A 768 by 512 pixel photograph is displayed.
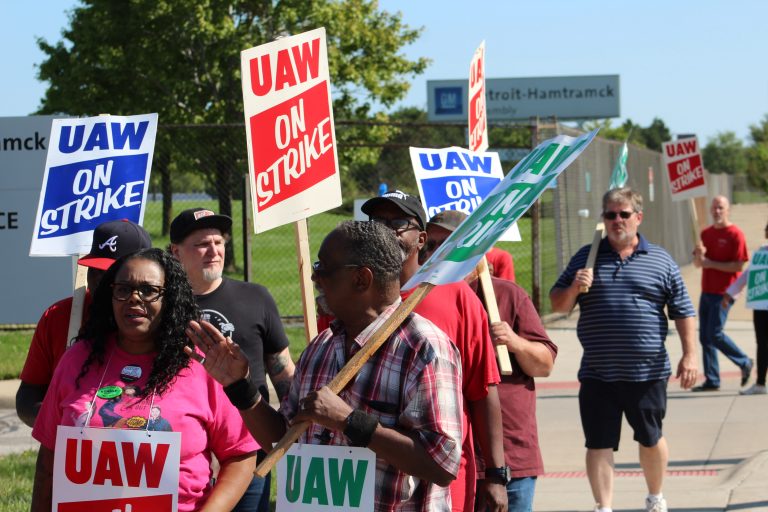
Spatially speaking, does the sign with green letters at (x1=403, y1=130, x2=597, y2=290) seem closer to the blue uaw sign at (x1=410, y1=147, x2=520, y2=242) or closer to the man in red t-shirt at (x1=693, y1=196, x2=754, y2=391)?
the blue uaw sign at (x1=410, y1=147, x2=520, y2=242)

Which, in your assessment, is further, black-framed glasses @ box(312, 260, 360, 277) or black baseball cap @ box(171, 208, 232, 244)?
black baseball cap @ box(171, 208, 232, 244)

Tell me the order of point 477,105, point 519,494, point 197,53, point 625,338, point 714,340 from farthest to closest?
point 197,53 → point 714,340 → point 477,105 → point 625,338 → point 519,494

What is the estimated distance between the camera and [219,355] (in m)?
3.37

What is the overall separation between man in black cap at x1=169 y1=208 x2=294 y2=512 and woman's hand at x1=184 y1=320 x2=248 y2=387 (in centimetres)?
132

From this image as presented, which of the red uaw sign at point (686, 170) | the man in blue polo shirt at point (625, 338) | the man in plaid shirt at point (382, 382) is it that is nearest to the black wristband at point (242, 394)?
the man in plaid shirt at point (382, 382)

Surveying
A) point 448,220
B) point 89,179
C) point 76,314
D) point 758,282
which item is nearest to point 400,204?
point 448,220

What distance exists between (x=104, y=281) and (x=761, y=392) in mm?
9022

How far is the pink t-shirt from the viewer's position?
11.7ft

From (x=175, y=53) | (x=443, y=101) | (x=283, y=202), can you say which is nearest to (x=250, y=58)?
(x=283, y=202)

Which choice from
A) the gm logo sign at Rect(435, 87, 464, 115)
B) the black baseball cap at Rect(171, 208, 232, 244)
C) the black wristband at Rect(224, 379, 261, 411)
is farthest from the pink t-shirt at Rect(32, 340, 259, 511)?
the gm logo sign at Rect(435, 87, 464, 115)

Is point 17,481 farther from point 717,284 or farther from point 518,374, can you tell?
point 717,284

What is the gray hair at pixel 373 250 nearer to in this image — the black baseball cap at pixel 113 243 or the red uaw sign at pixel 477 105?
the black baseball cap at pixel 113 243

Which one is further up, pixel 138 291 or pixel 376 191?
pixel 376 191

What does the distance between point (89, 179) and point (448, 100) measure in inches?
2773
